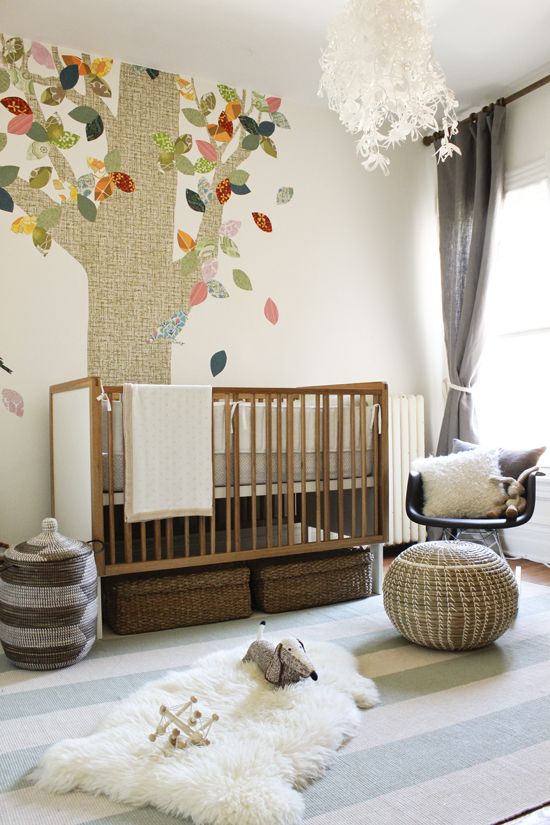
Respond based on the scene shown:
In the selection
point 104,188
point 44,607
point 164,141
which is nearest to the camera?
point 44,607

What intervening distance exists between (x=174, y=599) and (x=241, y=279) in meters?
1.64

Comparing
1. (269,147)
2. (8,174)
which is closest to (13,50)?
(8,174)

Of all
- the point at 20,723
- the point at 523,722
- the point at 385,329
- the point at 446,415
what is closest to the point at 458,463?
the point at 446,415

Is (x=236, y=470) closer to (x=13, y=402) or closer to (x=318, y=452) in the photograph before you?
(x=318, y=452)

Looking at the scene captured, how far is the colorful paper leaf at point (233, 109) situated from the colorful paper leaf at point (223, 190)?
32cm

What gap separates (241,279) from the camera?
3.42 m

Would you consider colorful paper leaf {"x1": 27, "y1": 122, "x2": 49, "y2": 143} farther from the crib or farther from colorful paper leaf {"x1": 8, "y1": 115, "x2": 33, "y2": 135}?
the crib

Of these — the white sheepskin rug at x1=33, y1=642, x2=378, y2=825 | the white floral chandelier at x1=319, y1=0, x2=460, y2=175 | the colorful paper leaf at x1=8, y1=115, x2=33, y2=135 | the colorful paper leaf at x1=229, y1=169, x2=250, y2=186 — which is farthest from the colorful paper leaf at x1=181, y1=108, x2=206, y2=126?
the white sheepskin rug at x1=33, y1=642, x2=378, y2=825

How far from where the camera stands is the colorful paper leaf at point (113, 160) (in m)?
3.12

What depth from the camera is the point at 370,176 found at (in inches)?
150

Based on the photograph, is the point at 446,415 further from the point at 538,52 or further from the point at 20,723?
the point at 20,723

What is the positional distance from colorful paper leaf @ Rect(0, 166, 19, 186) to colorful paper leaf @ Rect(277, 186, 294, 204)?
1.26m

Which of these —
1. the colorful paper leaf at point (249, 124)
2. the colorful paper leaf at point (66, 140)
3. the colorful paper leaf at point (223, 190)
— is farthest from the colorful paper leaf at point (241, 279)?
the colorful paper leaf at point (66, 140)

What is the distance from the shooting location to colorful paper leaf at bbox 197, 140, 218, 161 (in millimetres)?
3330
